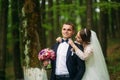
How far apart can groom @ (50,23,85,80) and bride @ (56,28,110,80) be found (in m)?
0.11

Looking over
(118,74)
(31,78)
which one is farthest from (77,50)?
(118,74)

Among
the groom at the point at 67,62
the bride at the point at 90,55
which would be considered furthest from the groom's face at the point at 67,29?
the bride at the point at 90,55

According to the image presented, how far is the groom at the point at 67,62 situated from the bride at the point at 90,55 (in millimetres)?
112

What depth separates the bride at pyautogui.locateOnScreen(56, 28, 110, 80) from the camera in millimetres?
5316

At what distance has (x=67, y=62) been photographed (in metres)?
5.29

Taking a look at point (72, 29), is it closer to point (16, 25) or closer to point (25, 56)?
point (25, 56)

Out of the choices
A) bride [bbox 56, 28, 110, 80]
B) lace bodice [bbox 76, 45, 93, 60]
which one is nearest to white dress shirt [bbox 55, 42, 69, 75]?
Answer: bride [bbox 56, 28, 110, 80]

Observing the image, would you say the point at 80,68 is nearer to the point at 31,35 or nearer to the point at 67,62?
the point at 67,62

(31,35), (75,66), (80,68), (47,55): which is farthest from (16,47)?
(80,68)

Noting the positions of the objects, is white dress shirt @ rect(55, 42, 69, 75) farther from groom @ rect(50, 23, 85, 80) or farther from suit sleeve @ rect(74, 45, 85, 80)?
suit sleeve @ rect(74, 45, 85, 80)

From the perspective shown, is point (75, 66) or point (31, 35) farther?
point (31, 35)

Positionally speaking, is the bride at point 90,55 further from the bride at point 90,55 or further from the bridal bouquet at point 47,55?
the bridal bouquet at point 47,55

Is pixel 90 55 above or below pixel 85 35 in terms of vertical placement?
below

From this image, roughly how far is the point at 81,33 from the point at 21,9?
255cm
